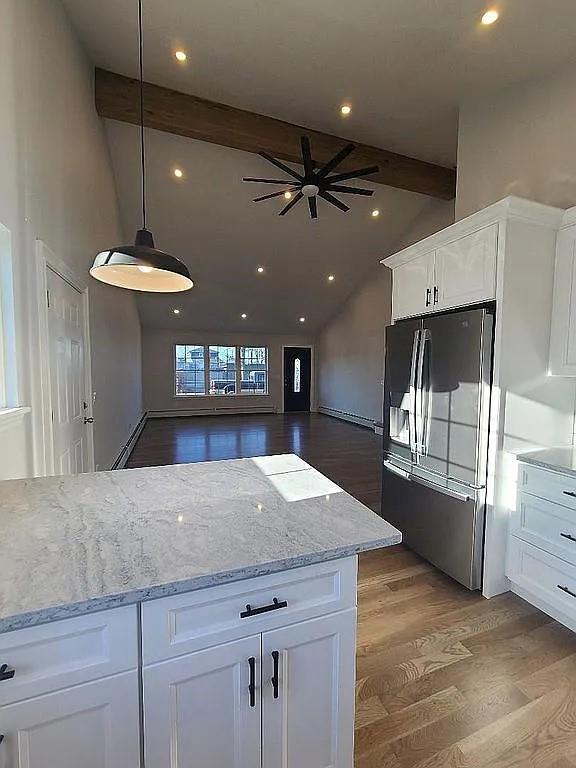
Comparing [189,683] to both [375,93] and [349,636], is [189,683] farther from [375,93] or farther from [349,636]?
[375,93]

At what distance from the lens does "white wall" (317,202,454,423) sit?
6796mm

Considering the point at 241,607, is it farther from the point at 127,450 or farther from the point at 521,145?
the point at 127,450

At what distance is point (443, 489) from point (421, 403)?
591mm

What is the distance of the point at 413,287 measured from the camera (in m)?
2.94

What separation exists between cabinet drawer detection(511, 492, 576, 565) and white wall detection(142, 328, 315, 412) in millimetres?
Result: 9273

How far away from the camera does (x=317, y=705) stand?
108cm

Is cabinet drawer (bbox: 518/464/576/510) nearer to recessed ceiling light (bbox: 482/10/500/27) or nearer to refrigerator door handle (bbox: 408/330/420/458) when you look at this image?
refrigerator door handle (bbox: 408/330/420/458)

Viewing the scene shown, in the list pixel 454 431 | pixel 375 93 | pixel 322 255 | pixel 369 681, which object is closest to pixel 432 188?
pixel 375 93

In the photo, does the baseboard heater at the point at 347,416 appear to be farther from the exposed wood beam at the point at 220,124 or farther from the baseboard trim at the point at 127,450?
the exposed wood beam at the point at 220,124

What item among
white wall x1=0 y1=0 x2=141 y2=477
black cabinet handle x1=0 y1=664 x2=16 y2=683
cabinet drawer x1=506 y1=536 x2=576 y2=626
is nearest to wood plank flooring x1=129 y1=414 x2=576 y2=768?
cabinet drawer x1=506 y1=536 x2=576 y2=626

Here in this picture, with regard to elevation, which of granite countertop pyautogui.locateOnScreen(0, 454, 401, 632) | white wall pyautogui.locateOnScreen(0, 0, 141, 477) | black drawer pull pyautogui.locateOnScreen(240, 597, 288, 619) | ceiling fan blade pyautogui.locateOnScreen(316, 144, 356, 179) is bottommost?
black drawer pull pyautogui.locateOnScreen(240, 597, 288, 619)

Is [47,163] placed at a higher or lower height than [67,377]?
higher

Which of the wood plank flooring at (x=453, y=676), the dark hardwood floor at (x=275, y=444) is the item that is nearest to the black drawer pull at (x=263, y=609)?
the wood plank flooring at (x=453, y=676)

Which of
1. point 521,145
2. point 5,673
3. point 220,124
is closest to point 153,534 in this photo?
point 5,673
